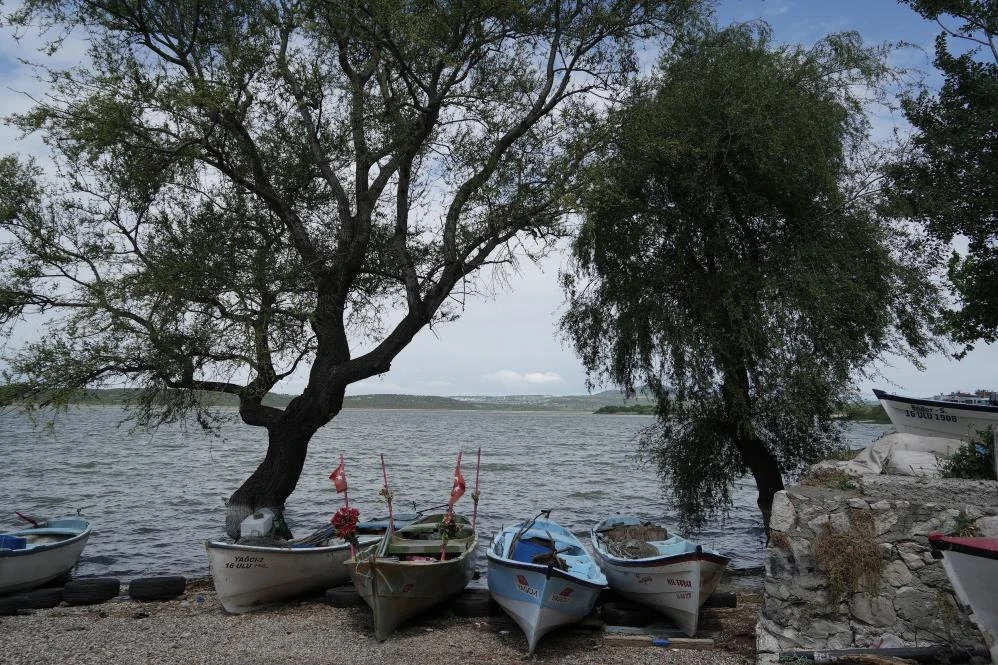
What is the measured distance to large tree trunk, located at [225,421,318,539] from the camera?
554 inches

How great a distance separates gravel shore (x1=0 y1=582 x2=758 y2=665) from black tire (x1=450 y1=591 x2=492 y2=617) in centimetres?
12

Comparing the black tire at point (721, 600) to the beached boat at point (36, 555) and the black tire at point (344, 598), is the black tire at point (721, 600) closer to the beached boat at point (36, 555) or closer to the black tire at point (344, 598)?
the black tire at point (344, 598)

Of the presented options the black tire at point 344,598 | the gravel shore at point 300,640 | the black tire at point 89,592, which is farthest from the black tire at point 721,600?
the black tire at point 89,592

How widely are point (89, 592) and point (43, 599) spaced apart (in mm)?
608

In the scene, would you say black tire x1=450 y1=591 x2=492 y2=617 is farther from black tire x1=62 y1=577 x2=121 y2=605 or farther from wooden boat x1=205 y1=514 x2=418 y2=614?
black tire x1=62 y1=577 x2=121 y2=605

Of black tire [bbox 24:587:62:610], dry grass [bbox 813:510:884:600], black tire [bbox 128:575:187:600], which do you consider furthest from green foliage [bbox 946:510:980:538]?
black tire [bbox 24:587:62:610]

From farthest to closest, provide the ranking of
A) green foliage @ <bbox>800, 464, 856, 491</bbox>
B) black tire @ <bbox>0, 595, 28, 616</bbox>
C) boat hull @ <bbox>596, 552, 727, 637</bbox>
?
black tire @ <bbox>0, 595, 28, 616</bbox>, boat hull @ <bbox>596, 552, 727, 637</bbox>, green foliage @ <bbox>800, 464, 856, 491</bbox>

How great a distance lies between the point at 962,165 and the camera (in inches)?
577

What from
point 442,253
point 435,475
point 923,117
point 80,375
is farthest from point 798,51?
point 435,475

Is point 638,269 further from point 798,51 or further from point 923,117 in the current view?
point 923,117

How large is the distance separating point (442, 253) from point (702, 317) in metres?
5.52

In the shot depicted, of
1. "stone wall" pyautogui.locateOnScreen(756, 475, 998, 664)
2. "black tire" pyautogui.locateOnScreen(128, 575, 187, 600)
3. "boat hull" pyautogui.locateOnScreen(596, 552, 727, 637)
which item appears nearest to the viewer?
"stone wall" pyautogui.locateOnScreen(756, 475, 998, 664)

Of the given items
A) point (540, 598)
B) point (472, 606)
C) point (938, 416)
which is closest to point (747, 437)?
point (938, 416)

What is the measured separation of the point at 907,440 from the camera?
1052cm
